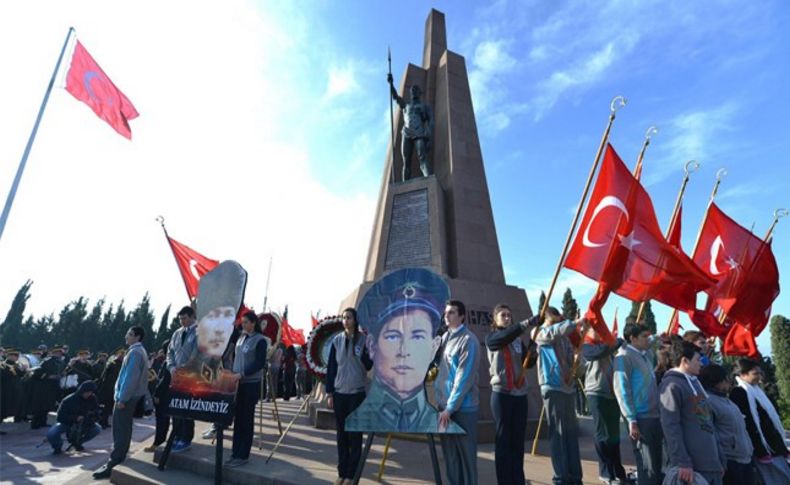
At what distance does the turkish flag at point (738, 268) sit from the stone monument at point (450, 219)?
11.7 feet

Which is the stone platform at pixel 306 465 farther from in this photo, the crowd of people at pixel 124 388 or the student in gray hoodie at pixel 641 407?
the student in gray hoodie at pixel 641 407

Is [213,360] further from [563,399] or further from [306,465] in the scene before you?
[563,399]

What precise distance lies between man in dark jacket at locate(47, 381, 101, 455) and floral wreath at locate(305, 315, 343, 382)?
446cm

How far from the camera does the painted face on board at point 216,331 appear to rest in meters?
5.51

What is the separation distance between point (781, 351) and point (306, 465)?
2406cm

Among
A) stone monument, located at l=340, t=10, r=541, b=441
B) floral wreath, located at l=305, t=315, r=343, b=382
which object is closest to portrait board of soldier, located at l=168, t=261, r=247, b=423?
floral wreath, located at l=305, t=315, r=343, b=382

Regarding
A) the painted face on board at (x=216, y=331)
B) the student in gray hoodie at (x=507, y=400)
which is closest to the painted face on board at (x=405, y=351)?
the student in gray hoodie at (x=507, y=400)

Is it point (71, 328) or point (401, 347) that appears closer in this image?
point (401, 347)

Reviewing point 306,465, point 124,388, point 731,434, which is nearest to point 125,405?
point 124,388

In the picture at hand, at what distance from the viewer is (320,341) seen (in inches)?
311

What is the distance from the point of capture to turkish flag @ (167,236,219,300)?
9.24 metres

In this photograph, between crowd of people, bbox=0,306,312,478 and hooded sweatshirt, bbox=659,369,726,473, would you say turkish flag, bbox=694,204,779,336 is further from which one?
crowd of people, bbox=0,306,312,478

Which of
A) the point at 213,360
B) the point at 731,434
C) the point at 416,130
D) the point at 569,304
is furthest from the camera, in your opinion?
the point at 569,304

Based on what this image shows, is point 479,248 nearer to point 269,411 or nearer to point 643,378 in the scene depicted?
point 643,378
